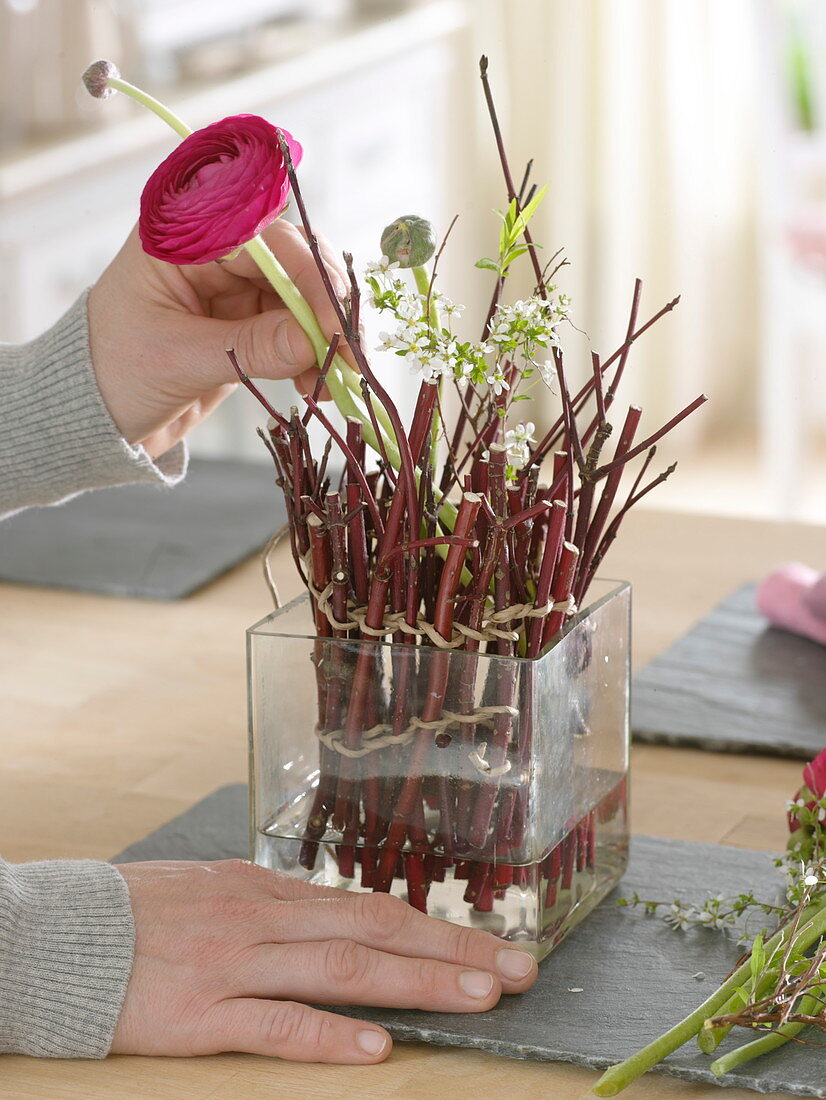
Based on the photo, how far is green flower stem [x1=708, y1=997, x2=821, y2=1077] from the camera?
25.4 inches

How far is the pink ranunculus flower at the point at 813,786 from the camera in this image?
806mm

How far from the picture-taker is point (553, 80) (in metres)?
4.23

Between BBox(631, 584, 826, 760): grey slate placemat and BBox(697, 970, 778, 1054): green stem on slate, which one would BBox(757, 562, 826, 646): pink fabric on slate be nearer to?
BBox(631, 584, 826, 760): grey slate placemat

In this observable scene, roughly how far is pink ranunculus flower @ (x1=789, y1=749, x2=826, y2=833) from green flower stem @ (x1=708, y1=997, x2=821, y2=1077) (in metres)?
0.14

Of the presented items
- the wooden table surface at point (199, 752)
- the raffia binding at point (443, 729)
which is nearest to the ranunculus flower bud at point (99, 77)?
the raffia binding at point (443, 729)

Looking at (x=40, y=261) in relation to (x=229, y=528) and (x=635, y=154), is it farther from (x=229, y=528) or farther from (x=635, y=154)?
(x=635, y=154)

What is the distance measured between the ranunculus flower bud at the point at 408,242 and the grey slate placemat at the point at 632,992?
35cm

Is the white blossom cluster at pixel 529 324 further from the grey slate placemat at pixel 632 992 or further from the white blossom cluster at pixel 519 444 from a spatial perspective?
the grey slate placemat at pixel 632 992

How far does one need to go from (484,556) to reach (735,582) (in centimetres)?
73

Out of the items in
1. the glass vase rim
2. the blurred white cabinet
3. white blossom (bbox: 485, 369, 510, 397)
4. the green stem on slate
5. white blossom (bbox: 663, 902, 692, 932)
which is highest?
the blurred white cabinet

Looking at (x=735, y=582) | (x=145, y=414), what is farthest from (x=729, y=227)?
(x=145, y=414)

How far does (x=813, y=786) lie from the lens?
82 cm

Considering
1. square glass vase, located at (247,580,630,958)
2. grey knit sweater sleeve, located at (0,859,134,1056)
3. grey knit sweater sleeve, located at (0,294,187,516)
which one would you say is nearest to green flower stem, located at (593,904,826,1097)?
square glass vase, located at (247,580,630,958)

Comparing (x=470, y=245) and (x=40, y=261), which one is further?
(x=470, y=245)
